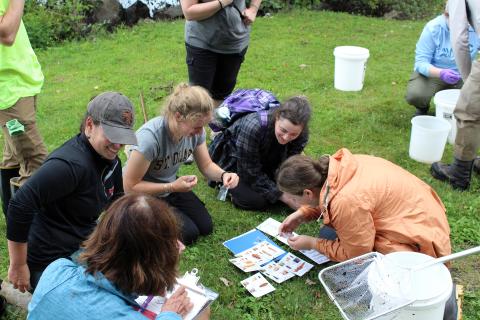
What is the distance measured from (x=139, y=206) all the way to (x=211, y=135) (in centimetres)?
306

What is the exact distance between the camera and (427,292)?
2396 millimetres

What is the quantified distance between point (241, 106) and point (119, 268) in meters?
2.39

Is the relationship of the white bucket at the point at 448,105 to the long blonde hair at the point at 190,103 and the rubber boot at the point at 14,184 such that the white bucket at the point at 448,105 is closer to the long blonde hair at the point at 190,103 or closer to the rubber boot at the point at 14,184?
the long blonde hair at the point at 190,103

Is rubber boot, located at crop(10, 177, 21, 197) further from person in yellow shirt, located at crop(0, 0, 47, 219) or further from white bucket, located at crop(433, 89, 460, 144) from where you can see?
white bucket, located at crop(433, 89, 460, 144)

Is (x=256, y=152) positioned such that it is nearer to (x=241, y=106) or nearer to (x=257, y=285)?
(x=241, y=106)

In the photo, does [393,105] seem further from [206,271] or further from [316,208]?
[206,271]

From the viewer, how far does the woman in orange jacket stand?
2.74 meters

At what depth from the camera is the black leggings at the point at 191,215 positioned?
3.49 metres

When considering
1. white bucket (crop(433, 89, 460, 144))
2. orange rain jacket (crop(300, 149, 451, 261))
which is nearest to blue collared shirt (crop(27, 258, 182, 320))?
orange rain jacket (crop(300, 149, 451, 261))

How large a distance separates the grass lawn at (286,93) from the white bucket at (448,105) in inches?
9.1

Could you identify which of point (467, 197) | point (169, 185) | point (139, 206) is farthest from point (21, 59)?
point (467, 197)

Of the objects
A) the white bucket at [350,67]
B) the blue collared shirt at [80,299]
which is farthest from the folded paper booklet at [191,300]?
the white bucket at [350,67]

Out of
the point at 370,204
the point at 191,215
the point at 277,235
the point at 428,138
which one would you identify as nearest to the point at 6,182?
the point at 191,215

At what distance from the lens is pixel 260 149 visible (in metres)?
3.84
